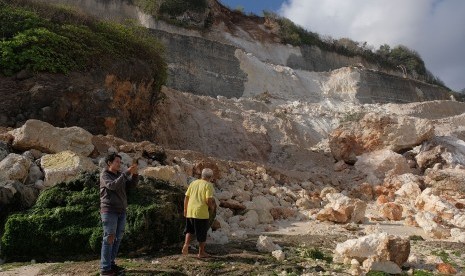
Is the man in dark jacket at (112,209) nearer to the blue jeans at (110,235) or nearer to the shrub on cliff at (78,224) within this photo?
the blue jeans at (110,235)

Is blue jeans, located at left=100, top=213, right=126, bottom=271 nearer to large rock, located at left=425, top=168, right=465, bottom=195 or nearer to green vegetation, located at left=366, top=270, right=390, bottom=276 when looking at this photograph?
green vegetation, located at left=366, top=270, right=390, bottom=276

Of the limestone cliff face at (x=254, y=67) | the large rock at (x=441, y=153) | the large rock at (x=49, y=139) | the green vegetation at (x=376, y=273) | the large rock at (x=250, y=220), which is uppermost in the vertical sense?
the limestone cliff face at (x=254, y=67)

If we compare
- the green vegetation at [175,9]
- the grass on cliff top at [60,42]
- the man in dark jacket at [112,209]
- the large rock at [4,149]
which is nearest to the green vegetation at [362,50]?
the green vegetation at [175,9]

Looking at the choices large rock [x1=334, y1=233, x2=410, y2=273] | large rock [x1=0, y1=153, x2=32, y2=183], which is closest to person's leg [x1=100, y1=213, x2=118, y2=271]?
large rock [x1=0, y1=153, x2=32, y2=183]

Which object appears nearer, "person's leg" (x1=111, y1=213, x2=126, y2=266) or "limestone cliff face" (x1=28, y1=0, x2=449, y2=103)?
"person's leg" (x1=111, y1=213, x2=126, y2=266)

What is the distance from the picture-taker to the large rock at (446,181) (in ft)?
44.4

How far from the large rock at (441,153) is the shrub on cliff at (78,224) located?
39.4ft

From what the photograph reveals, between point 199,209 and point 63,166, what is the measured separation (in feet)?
9.00

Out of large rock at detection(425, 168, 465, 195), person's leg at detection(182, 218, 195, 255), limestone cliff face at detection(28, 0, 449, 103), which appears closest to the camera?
person's leg at detection(182, 218, 195, 255)

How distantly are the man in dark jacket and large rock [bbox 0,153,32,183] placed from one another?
8.06ft

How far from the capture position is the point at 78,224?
20.6 ft

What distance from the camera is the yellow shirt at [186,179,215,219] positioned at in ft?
20.4

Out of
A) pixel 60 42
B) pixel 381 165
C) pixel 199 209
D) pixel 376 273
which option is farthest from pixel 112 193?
pixel 381 165

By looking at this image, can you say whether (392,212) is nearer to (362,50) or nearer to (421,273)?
(421,273)
